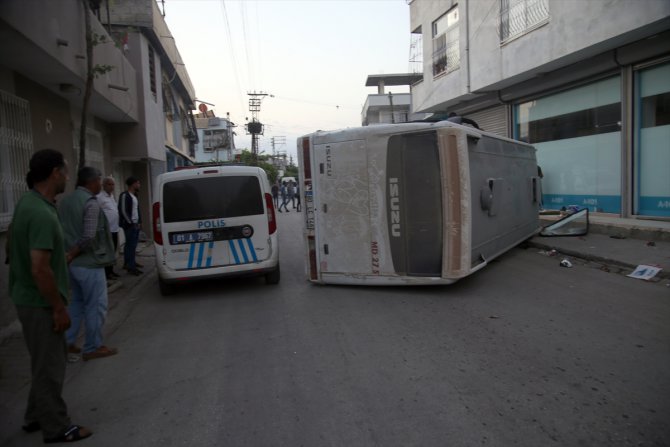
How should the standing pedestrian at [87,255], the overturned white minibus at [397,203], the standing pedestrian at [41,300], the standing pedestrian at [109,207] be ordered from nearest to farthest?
the standing pedestrian at [41,300], the standing pedestrian at [87,255], the overturned white minibus at [397,203], the standing pedestrian at [109,207]

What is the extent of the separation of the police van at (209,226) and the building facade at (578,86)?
8550 millimetres

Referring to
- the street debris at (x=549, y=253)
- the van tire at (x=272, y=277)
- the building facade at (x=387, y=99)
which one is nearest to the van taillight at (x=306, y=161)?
the van tire at (x=272, y=277)

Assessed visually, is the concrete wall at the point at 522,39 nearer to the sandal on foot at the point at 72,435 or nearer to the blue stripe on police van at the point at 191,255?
the blue stripe on police van at the point at 191,255

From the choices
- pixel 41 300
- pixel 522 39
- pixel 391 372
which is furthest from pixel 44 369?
pixel 522 39

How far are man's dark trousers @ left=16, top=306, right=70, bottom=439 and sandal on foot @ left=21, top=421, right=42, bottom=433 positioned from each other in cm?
16

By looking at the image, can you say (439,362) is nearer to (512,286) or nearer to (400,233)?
(400,233)

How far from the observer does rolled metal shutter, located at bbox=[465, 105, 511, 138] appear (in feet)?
55.9

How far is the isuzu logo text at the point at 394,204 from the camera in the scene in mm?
6961

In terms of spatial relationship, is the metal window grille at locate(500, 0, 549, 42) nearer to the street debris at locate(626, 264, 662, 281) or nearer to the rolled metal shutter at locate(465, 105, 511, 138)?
the rolled metal shutter at locate(465, 105, 511, 138)

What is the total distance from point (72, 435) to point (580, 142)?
1373 cm

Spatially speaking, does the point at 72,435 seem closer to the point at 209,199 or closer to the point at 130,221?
the point at 209,199

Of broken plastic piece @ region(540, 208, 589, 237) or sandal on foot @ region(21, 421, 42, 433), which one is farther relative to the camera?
broken plastic piece @ region(540, 208, 589, 237)

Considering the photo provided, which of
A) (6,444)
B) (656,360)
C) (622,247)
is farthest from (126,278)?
(622,247)

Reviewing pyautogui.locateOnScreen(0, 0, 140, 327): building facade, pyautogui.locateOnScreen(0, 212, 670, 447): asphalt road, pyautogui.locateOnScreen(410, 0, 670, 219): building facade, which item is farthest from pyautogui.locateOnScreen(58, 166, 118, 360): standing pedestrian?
pyautogui.locateOnScreen(410, 0, 670, 219): building facade
